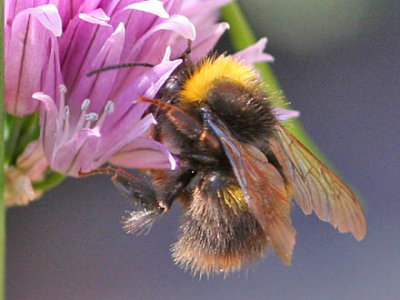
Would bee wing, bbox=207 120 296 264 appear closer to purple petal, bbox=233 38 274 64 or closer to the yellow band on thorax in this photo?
the yellow band on thorax

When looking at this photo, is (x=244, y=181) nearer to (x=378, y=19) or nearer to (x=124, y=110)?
(x=124, y=110)

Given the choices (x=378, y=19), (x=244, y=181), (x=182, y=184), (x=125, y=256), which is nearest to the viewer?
(x=244, y=181)

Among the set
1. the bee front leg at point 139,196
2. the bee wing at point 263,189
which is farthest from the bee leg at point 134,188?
the bee wing at point 263,189

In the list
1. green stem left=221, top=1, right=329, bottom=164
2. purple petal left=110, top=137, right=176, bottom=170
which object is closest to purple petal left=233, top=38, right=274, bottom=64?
green stem left=221, top=1, right=329, bottom=164

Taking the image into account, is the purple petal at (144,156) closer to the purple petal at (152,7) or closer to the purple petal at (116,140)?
the purple petal at (116,140)

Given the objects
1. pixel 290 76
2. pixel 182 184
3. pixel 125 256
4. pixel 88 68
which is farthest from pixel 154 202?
pixel 290 76

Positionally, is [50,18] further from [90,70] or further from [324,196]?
[324,196]
